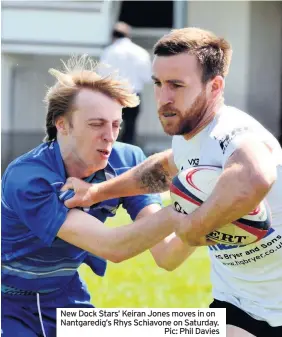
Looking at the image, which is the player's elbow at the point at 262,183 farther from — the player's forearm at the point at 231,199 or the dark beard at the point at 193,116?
the dark beard at the point at 193,116

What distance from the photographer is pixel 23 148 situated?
1465 centimetres

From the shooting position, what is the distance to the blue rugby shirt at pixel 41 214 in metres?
4.26

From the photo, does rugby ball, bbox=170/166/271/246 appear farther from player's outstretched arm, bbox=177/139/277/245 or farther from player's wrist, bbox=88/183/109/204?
player's wrist, bbox=88/183/109/204

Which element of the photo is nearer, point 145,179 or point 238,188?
point 238,188

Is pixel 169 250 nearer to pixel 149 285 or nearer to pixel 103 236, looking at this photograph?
pixel 103 236

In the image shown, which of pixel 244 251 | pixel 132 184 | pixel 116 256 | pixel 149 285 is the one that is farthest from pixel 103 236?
pixel 149 285

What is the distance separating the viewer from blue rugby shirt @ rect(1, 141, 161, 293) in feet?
14.0

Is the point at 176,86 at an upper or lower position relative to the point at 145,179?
upper

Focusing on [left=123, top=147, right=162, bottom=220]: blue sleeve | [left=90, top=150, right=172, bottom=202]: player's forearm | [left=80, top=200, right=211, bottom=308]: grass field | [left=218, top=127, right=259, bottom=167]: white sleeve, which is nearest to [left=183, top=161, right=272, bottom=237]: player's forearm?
[left=218, top=127, right=259, bottom=167]: white sleeve

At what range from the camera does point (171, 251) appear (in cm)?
455

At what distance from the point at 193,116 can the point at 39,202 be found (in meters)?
0.77

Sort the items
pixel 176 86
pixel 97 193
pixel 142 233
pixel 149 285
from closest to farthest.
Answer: pixel 176 86
pixel 142 233
pixel 97 193
pixel 149 285

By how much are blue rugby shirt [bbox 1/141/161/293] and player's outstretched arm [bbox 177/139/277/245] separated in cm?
92

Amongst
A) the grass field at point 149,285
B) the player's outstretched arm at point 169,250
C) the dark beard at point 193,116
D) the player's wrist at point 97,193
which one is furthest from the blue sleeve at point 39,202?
the grass field at point 149,285
